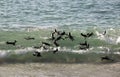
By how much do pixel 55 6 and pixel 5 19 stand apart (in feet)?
14.1

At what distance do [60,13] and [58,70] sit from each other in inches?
366

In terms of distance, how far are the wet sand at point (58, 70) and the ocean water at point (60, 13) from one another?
5646 millimetres

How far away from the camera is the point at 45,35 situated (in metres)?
14.7

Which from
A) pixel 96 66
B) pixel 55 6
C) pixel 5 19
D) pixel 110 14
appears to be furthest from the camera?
pixel 55 6

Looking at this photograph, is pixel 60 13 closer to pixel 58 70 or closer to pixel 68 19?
pixel 68 19

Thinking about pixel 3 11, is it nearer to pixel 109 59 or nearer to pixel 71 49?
pixel 71 49

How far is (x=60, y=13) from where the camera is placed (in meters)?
19.3

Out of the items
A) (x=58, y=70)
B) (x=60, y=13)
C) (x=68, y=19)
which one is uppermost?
(x=60, y=13)

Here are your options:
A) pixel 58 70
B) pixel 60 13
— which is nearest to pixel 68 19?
pixel 60 13

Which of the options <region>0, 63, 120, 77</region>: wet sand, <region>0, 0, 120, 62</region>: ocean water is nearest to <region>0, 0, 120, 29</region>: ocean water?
<region>0, 0, 120, 62</region>: ocean water

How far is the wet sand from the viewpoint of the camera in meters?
9.79

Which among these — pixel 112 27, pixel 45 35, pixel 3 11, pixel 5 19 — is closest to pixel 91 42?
pixel 45 35

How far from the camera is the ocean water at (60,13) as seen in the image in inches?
673

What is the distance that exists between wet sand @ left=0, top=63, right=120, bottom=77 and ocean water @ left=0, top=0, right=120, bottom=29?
565 centimetres
